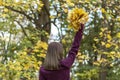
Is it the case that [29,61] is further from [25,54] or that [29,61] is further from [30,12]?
[30,12]

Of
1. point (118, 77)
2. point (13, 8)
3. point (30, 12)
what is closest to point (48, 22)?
point (30, 12)

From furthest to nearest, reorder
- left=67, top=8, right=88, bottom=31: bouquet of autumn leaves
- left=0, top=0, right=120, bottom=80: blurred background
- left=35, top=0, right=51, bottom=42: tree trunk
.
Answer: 1. left=35, top=0, right=51, bottom=42: tree trunk
2. left=0, top=0, right=120, bottom=80: blurred background
3. left=67, top=8, right=88, bottom=31: bouquet of autumn leaves

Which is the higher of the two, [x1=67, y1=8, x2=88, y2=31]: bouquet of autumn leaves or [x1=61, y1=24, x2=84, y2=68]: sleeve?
[x1=67, y1=8, x2=88, y2=31]: bouquet of autumn leaves

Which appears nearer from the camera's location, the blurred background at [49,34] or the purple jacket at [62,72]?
the purple jacket at [62,72]

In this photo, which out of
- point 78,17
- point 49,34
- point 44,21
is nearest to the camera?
point 78,17

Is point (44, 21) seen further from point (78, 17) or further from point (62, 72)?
point (62, 72)

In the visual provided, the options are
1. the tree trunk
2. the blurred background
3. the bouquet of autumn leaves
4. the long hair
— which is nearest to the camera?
the long hair

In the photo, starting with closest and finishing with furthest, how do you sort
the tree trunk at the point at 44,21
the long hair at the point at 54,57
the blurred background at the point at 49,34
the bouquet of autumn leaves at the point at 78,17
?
1. the long hair at the point at 54,57
2. the bouquet of autumn leaves at the point at 78,17
3. the blurred background at the point at 49,34
4. the tree trunk at the point at 44,21

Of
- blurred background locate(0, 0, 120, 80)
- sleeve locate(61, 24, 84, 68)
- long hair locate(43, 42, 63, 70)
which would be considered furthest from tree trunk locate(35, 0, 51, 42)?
long hair locate(43, 42, 63, 70)

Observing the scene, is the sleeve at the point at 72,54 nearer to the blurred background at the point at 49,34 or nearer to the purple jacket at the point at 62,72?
the purple jacket at the point at 62,72

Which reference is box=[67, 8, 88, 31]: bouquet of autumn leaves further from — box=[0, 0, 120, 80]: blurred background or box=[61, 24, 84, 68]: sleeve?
box=[0, 0, 120, 80]: blurred background

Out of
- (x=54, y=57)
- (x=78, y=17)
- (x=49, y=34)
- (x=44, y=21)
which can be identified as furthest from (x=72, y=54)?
(x=44, y=21)

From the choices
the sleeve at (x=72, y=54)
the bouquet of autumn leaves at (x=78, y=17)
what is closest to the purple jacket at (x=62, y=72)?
the sleeve at (x=72, y=54)

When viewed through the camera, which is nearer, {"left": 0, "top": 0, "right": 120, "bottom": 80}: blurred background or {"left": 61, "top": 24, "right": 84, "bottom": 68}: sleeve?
{"left": 61, "top": 24, "right": 84, "bottom": 68}: sleeve
